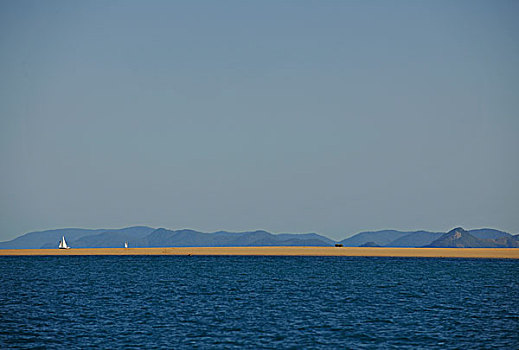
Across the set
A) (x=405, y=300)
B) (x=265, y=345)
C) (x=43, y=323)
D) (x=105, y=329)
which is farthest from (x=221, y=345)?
(x=405, y=300)

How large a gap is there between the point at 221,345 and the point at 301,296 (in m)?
29.0

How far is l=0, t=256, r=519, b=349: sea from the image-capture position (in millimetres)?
44625

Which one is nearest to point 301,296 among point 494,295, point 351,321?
point 351,321

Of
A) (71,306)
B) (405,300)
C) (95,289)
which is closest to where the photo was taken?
(71,306)

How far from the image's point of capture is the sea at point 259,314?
44.6 metres

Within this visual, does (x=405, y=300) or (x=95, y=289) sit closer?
(x=405, y=300)

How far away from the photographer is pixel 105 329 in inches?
1923

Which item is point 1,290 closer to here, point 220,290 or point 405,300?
point 220,290

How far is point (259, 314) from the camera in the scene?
5666 cm

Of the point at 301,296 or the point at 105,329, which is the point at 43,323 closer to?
the point at 105,329

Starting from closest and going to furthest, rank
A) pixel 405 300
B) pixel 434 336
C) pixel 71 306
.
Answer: pixel 434 336 → pixel 71 306 → pixel 405 300

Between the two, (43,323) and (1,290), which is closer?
(43,323)

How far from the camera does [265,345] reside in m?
43.1

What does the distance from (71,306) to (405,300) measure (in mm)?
36183
